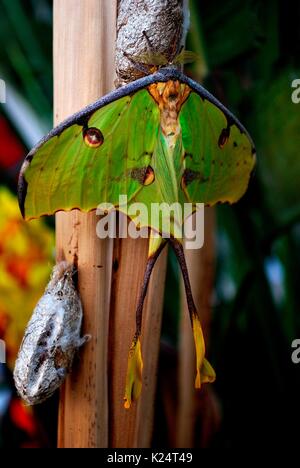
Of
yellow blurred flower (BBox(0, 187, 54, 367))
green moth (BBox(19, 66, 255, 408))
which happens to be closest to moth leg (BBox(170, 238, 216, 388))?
green moth (BBox(19, 66, 255, 408))

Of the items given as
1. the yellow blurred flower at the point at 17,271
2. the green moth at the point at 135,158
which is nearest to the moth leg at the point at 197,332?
the green moth at the point at 135,158

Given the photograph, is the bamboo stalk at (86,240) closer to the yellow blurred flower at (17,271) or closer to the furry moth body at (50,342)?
the furry moth body at (50,342)

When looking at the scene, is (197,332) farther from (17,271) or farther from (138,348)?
A: (17,271)

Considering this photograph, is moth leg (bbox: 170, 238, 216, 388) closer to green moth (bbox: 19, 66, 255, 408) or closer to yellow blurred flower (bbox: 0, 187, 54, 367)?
green moth (bbox: 19, 66, 255, 408)

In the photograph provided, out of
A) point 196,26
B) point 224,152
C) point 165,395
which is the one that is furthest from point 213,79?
point 165,395

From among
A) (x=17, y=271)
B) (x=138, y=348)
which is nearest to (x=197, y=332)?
(x=138, y=348)
